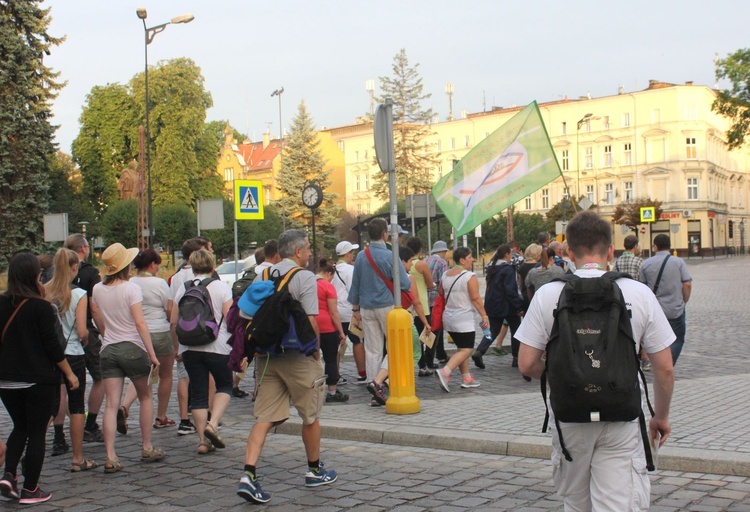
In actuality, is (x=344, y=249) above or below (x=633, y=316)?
above

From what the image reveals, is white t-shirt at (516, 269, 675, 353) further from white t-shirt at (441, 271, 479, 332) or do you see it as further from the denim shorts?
white t-shirt at (441, 271, 479, 332)

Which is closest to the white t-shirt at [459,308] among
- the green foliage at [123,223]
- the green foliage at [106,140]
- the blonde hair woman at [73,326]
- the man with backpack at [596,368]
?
the blonde hair woman at [73,326]

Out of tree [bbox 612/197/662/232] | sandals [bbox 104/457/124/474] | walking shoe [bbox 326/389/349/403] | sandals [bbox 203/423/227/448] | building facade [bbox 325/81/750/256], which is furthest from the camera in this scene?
building facade [bbox 325/81/750/256]

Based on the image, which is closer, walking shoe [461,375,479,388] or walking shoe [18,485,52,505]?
walking shoe [18,485,52,505]

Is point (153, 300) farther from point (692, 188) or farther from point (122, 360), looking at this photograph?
point (692, 188)

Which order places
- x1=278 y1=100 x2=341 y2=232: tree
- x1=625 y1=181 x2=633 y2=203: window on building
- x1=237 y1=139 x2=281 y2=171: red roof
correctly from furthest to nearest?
x1=237 y1=139 x2=281 y2=171: red roof, x1=625 y1=181 x2=633 y2=203: window on building, x1=278 y1=100 x2=341 y2=232: tree

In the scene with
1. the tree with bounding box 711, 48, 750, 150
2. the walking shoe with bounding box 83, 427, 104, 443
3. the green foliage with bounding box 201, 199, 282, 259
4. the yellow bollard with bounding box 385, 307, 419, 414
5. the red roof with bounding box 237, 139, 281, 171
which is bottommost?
the walking shoe with bounding box 83, 427, 104, 443

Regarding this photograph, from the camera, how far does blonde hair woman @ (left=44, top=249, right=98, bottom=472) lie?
7484 mm

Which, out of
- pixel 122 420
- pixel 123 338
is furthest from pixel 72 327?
pixel 122 420

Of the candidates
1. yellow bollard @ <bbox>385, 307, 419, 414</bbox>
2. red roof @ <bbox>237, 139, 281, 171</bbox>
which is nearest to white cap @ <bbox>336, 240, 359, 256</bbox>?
yellow bollard @ <bbox>385, 307, 419, 414</bbox>

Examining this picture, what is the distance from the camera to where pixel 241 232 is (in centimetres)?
6175

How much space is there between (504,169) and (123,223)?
158ft

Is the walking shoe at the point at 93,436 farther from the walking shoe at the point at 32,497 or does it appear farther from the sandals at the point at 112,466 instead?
the walking shoe at the point at 32,497

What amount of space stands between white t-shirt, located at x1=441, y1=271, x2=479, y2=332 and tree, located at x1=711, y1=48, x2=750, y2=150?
33240 millimetres
